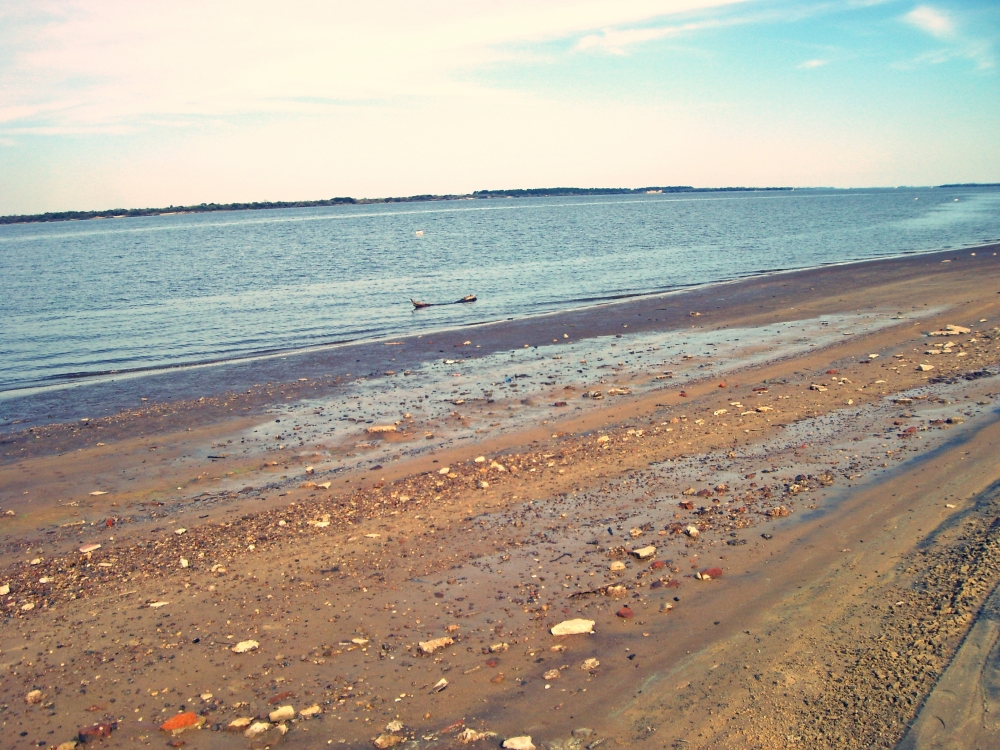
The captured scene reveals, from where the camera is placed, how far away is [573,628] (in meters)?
6.66

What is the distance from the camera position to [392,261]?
55.2 m

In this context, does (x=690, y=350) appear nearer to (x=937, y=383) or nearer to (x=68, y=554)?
(x=937, y=383)

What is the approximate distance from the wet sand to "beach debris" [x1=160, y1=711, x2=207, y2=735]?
7 cm

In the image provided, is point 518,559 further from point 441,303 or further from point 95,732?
point 441,303

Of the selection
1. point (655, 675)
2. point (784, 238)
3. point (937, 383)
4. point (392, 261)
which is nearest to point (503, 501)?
point (655, 675)

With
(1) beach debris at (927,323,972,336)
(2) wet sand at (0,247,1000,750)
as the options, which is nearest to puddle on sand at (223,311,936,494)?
(2) wet sand at (0,247,1000,750)

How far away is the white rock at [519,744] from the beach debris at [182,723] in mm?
2342

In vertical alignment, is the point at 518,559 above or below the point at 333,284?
below

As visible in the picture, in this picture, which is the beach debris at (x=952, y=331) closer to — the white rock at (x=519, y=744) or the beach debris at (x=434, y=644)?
the beach debris at (x=434, y=644)

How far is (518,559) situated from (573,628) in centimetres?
165

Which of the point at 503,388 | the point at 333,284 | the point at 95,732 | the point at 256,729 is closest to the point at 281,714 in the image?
the point at 256,729

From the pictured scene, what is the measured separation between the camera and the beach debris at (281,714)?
569 cm

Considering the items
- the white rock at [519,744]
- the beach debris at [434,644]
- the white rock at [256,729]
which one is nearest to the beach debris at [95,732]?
the white rock at [256,729]

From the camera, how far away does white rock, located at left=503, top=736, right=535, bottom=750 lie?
17.0 feet
